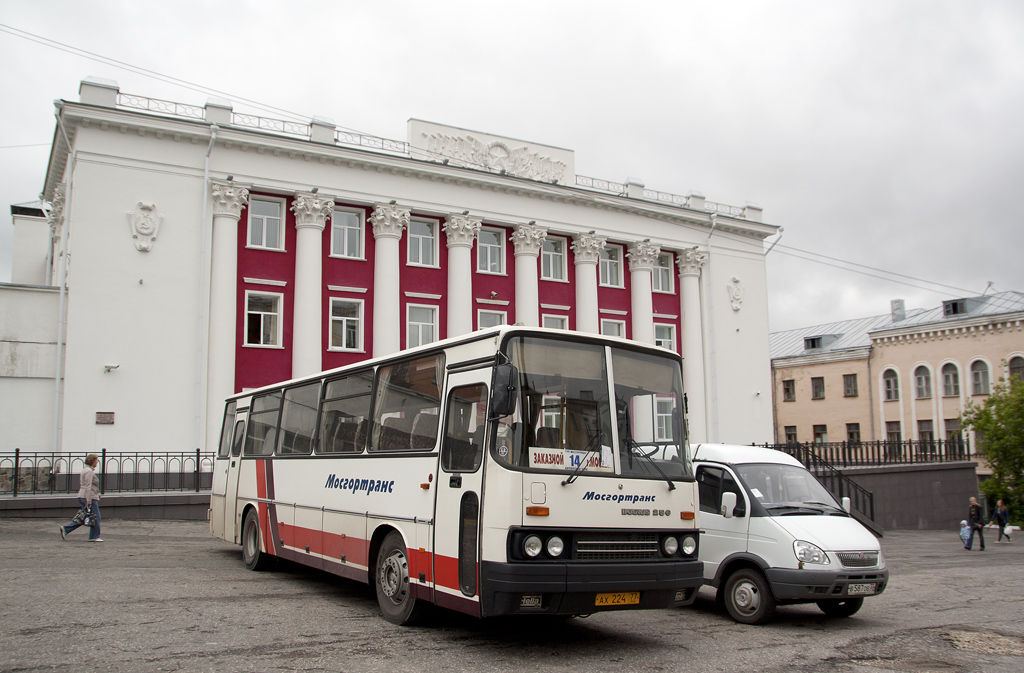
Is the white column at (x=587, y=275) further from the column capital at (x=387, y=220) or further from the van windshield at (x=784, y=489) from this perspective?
the van windshield at (x=784, y=489)

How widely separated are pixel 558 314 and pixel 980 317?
29.8m

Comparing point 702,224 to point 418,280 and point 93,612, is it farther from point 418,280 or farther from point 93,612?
point 93,612

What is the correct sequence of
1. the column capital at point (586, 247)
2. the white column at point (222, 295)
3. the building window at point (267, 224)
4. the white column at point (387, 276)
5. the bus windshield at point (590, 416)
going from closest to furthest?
the bus windshield at point (590, 416) < the white column at point (222, 295) < the building window at point (267, 224) < the white column at point (387, 276) < the column capital at point (586, 247)

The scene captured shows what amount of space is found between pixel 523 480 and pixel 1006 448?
134 ft

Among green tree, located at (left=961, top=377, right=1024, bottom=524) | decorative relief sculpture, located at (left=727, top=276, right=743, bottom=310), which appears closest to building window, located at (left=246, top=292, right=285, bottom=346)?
decorative relief sculpture, located at (left=727, top=276, right=743, bottom=310)

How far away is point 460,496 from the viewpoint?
7.67m

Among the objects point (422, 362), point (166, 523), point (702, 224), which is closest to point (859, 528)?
point (422, 362)

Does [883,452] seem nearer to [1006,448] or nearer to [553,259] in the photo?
[1006,448]

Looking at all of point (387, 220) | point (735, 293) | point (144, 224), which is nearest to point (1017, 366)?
point (735, 293)

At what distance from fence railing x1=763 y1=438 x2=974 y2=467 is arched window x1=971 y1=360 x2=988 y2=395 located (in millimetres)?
15188

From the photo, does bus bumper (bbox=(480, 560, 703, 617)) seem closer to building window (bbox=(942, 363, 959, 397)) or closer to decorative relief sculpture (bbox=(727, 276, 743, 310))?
decorative relief sculpture (bbox=(727, 276, 743, 310))

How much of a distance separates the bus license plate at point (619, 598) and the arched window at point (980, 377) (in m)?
48.8

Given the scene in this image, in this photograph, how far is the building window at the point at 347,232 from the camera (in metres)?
30.3

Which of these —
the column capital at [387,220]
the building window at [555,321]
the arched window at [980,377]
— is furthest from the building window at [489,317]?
the arched window at [980,377]
